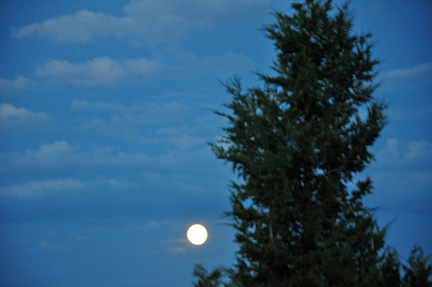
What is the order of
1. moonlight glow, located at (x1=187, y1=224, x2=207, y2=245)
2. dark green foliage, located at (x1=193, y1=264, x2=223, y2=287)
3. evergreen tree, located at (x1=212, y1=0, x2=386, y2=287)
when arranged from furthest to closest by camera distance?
dark green foliage, located at (x1=193, y1=264, x2=223, y2=287) → moonlight glow, located at (x1=187, y1=224, x2=207, y2=245) → evergreen tree, located at (x1=212, y1=0, x2=386, y2=287)

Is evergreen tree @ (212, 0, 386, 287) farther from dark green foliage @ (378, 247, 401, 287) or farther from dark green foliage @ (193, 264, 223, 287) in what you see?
dark green foliage @ (193, 264, 223, 287)

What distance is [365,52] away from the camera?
1848 cm

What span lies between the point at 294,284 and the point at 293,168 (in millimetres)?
4116

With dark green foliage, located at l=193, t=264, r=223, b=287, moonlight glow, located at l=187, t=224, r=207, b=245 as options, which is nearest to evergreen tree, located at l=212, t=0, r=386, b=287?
moonlight glow, located at l=187, t=224, r=207, b=245

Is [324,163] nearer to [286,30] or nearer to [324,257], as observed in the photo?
[324,257]

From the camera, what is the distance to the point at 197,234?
818 inches

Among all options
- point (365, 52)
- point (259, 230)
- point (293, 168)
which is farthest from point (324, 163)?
point (365, 52)

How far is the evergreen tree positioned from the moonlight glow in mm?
4453

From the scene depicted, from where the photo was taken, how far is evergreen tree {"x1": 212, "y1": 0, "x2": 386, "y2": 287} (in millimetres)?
15414

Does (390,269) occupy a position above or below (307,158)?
below

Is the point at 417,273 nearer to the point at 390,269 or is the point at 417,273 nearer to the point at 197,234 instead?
the point at 390,269

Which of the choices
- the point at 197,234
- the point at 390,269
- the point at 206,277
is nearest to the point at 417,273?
the point at 390,269

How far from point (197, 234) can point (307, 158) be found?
22.7 ft

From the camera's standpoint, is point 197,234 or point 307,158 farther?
point 197,234
